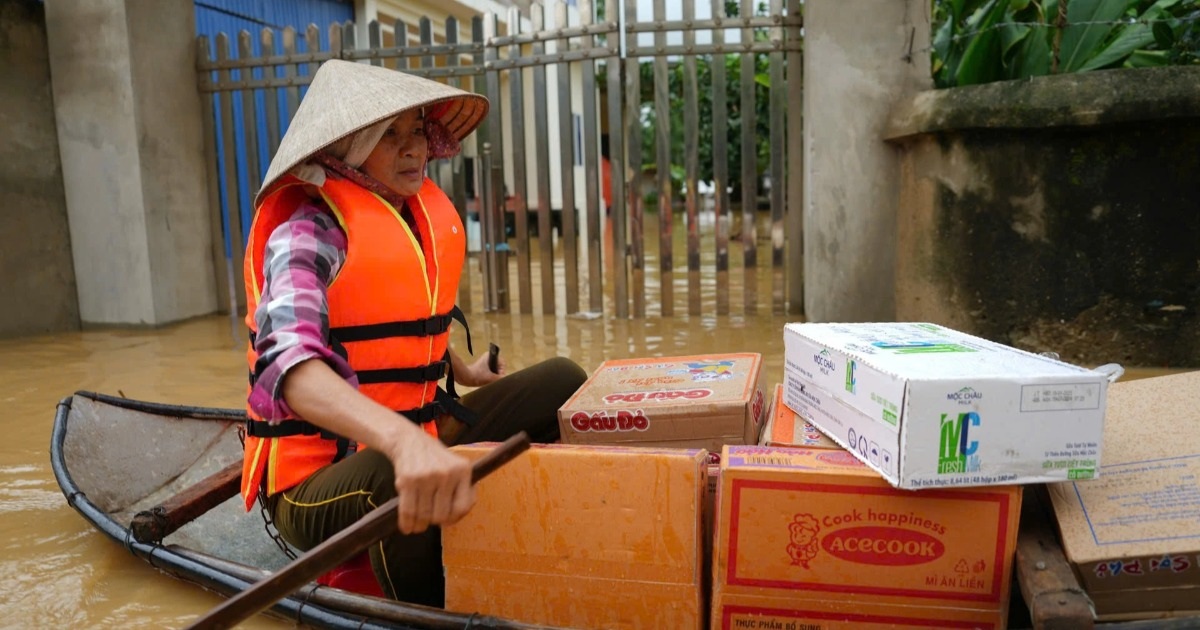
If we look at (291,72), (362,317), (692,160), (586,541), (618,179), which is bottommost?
(586,541)

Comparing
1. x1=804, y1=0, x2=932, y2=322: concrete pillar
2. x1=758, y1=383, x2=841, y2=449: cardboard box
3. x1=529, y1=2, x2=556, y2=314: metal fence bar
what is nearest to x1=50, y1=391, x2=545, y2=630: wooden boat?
x1=758, y1=383, x2=841, y2=449: cardboard box

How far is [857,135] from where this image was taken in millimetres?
5391

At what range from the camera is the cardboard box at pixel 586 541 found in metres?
1.91

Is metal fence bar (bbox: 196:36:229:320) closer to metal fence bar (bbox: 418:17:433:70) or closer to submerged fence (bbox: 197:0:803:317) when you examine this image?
submerged fence (bbox: 197:0:803:317)

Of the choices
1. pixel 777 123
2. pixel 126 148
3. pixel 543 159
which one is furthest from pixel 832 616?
pixel 126 148

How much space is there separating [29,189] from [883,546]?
21.2ft

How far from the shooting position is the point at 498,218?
6.77 metres

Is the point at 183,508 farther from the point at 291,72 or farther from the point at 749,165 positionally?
the point at 291,72

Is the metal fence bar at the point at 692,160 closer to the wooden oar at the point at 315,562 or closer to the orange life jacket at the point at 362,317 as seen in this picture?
the orange life jacket at the point at 362,317

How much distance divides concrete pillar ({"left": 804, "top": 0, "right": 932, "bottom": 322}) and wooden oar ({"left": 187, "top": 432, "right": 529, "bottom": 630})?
4261 mm

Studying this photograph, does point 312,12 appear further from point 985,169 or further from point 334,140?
point 334,140

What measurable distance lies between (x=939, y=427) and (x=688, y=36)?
4.70m

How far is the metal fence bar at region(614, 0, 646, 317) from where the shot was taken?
6129 millimetres

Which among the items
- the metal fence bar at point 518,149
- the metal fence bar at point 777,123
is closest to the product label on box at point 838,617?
the metal fence bar at point 777,123
